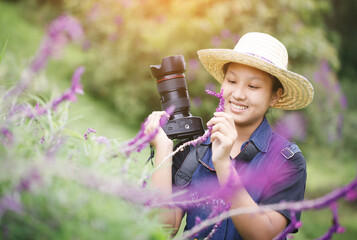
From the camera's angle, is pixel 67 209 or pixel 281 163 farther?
pixel 281 163

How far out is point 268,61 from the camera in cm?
224

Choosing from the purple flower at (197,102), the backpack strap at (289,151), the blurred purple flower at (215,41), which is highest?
the blurred purple flower at (215,41)

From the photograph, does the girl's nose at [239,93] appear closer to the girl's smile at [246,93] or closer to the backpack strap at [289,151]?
the girl's smile at [246,93]

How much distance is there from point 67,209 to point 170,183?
4.44ft

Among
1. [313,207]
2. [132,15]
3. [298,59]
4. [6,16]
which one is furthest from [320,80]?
[313,207]

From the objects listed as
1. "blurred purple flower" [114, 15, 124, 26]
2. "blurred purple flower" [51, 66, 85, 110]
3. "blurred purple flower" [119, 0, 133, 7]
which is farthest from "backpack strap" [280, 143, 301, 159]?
"blurred purple flower" [114, 15, 124, 26]

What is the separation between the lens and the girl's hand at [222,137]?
5.57 feet

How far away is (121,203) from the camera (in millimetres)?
837

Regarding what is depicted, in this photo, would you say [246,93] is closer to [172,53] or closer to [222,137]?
[222,137]

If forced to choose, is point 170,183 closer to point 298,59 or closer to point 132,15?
point 132,15

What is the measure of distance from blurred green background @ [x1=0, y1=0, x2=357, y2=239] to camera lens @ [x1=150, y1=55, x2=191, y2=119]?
4.53m

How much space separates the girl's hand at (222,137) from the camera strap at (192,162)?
402 millimetres

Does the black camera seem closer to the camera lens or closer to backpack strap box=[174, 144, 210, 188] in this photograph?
the camera lens

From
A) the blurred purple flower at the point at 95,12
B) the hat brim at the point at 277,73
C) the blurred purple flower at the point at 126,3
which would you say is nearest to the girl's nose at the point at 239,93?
the hat brim at the point at 277,73
